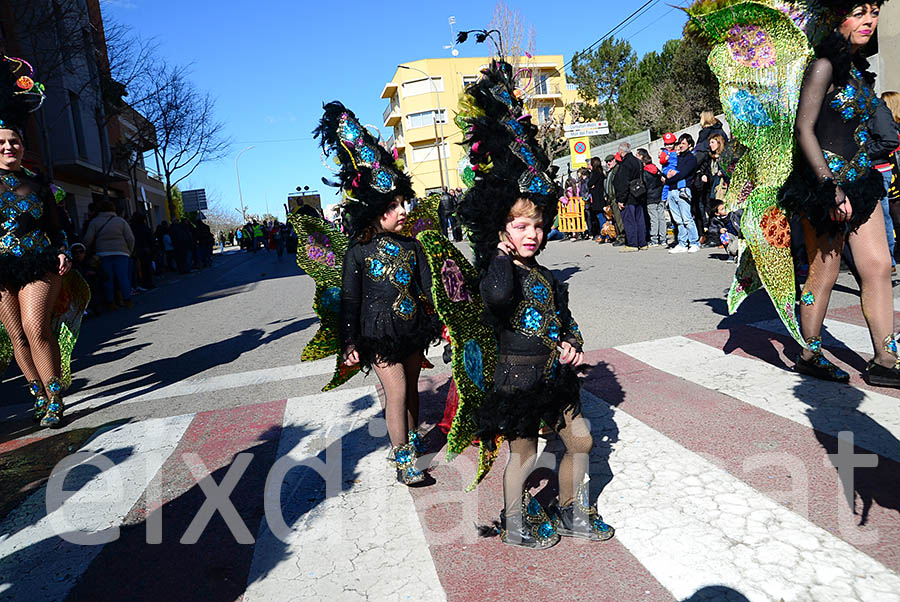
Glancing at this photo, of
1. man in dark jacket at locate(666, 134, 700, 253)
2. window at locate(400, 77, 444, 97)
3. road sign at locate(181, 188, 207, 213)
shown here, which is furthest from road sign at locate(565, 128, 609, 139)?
window at locate(400, 77, 444, 97)

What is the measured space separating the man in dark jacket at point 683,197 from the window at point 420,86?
54.4 meters

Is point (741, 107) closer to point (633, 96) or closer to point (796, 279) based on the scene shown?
point (796, 279)

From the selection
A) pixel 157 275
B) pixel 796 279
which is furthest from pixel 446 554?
pixel 157 275

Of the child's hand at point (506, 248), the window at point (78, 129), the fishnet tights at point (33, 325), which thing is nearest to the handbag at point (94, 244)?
the fishnet tights at point (33, 325)

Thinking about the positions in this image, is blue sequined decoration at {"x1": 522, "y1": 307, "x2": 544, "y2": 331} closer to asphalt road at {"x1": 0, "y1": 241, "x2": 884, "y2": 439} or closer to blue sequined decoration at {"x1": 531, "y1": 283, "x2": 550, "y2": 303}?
blue sequined decoration at {"x1": 531, "y1": 283, "x2": 550, "y2": 303}

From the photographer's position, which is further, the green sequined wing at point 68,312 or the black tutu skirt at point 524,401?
the green sequined wing at point 68,312

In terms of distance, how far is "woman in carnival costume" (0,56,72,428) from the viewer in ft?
15.6

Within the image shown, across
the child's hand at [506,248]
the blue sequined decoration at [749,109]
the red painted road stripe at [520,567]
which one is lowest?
the red painted road stripe at [520,567]

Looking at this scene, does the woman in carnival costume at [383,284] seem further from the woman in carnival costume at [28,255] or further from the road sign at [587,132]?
the road sign at [587,132]

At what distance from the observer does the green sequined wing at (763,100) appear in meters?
3.95

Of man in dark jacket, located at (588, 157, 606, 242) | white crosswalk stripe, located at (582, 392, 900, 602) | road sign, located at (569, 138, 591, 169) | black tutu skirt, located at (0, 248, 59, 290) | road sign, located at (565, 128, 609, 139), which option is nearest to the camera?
white crosswalk stripe, located at (582, 392, 900, 602)

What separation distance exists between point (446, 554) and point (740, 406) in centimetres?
211

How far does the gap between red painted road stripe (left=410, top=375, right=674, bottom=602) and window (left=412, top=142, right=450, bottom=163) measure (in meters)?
63.1

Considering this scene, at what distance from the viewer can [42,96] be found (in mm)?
5266
